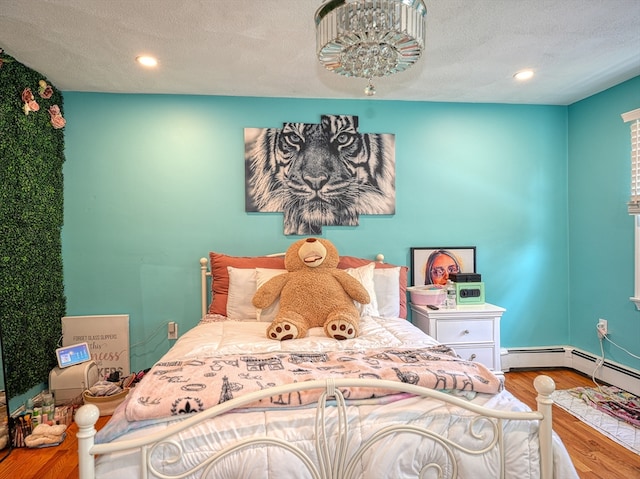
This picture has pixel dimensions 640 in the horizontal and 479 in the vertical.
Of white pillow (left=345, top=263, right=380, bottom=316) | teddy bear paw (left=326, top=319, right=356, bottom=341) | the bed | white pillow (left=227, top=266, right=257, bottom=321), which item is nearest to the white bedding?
the bed

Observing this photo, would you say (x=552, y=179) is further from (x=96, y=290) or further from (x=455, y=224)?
(x=96, y=290)

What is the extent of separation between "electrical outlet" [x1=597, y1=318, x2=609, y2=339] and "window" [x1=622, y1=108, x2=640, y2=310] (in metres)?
0.35

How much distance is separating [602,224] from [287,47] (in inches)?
108

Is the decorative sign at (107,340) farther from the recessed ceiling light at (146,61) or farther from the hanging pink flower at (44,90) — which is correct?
the recessed ceiling light at (146,61)

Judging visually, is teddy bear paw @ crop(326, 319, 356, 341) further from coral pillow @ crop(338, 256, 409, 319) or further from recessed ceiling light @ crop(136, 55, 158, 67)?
recessed ceiling light @ crop(136, 55, 158, 67)

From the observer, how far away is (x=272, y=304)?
A: 2.70 meters

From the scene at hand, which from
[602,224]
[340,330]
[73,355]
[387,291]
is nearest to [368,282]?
[387,291]

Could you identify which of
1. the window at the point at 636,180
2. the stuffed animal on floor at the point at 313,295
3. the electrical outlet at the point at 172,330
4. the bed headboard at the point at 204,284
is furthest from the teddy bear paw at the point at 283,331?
the window at the point at 636,180

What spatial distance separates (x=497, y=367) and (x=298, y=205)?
75.1 inches

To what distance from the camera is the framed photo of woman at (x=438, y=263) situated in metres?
3.53

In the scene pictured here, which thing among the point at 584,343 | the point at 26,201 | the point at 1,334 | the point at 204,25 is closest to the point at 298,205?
the point at 204,25

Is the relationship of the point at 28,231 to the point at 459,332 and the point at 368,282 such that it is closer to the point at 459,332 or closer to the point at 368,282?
the point at 368,282

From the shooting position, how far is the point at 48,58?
2600mm

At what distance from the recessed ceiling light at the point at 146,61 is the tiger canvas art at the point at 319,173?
0.85 metres
